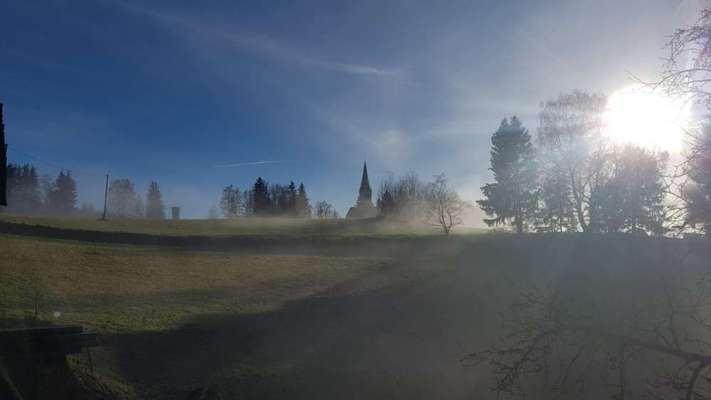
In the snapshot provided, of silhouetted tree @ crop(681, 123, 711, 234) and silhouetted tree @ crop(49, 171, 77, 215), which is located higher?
silhouetted tree @ crop(49, 171, 77, 215)

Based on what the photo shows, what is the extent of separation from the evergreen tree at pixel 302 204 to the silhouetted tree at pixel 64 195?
1704 inches

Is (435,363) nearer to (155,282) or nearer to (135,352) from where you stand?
(135,352)

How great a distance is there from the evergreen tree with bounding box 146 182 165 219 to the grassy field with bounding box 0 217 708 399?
7788 cm

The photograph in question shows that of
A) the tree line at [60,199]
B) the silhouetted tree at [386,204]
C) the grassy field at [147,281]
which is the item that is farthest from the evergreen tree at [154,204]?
the grassy field at [147,281]

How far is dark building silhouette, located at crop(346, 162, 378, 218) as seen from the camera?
3438 inches

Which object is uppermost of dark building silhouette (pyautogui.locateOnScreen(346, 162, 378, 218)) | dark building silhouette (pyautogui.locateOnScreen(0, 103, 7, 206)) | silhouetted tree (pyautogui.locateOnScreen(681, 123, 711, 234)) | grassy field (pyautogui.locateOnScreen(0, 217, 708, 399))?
dark building silhouette (pyautogui.locateOnScreen(346, 162, 378, 218))

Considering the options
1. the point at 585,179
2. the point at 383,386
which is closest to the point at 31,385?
the point at 383,386

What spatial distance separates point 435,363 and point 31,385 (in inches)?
395

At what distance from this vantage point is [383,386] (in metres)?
12.1

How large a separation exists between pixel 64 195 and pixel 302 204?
4628 centimetres

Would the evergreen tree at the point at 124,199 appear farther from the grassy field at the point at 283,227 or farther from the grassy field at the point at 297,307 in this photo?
the grassy field at the point at 297,307

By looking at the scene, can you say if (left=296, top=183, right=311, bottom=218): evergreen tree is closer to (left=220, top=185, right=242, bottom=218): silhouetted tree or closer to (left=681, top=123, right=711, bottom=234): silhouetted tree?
(left=220, top=185, right=242, bottom=218): silhouetted tree

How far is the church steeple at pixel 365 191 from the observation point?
316 ft

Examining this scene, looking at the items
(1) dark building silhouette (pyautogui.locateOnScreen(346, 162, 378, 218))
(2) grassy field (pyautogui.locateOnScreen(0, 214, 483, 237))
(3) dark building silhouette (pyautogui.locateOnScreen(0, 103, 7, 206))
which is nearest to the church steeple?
(1) dark building silhouette (pyautogui.locateOnScreen(346, 162, 378, 218))
